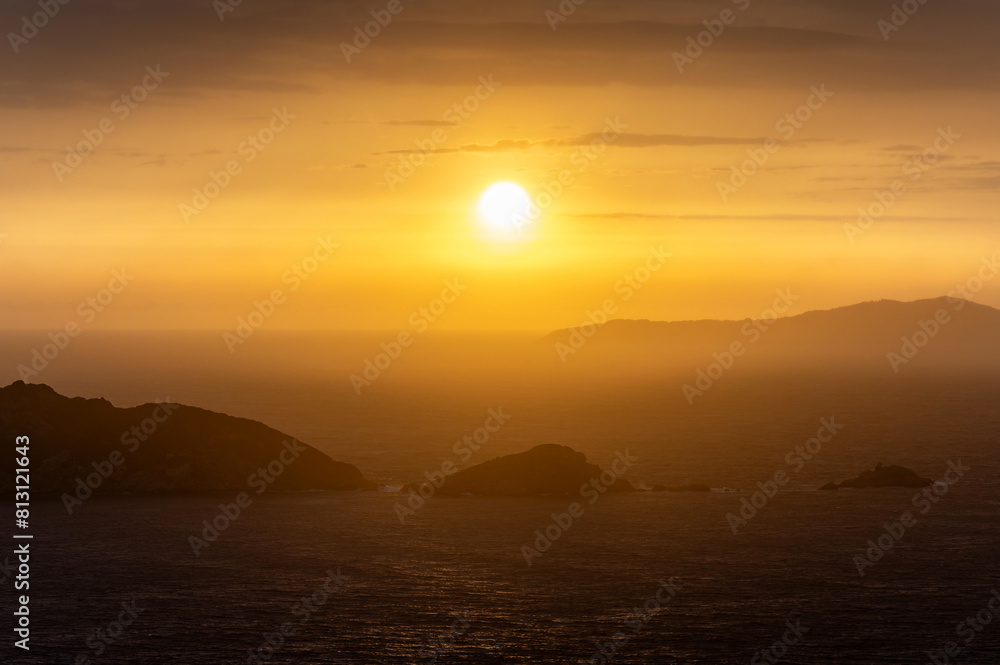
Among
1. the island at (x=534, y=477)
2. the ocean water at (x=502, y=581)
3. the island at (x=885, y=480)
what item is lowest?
the ocean water at (x=502, y=581)

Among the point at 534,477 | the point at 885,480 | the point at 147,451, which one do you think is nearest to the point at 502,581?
the point at 534,477

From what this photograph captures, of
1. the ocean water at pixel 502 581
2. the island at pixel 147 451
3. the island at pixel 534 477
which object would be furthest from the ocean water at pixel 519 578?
the island at pixel 147 451

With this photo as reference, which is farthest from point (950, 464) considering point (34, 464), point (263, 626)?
point (34, 464)

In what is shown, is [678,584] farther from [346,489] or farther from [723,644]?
[346,489]

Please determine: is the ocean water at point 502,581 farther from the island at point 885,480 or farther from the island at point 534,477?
the island at point 885,480

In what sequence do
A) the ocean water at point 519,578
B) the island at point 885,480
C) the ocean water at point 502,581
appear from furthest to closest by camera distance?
the island at point 885,480 < the ocean water at point 502,581 < the ocean water at point 519,578

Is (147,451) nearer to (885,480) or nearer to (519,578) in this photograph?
(519,578)

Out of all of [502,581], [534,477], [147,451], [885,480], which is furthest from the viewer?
[885,480]
